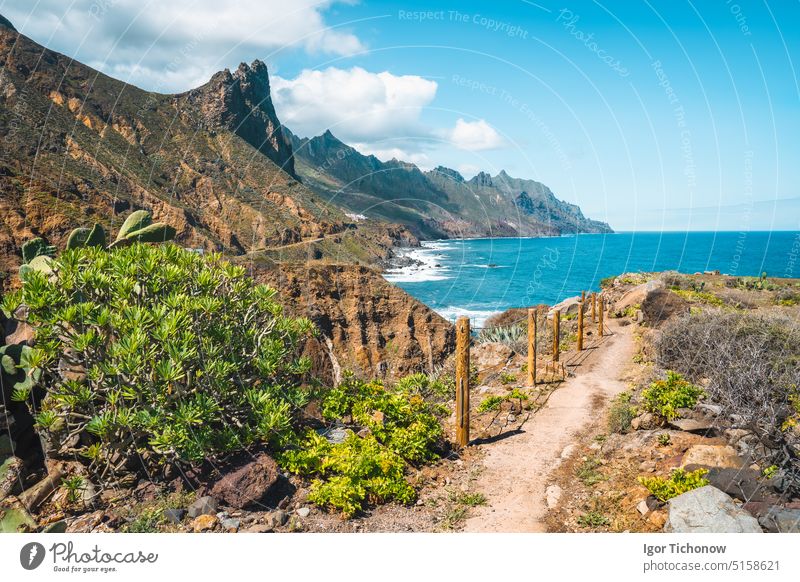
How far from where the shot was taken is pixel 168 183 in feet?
169

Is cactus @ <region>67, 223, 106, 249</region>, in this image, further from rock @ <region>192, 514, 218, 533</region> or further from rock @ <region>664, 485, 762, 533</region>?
rock @ <region>664, 485, 762, 533</region>

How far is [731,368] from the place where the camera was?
853 centimetres

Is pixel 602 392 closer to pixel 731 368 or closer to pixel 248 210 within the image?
pixel 731 368

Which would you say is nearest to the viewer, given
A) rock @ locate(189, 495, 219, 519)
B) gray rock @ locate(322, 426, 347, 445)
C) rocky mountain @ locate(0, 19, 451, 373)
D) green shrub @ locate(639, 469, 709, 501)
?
rock @ locate(189, 495, 219, 519)

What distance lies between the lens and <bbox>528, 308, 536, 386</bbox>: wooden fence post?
37.8 feet

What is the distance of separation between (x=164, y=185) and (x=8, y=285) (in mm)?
40575

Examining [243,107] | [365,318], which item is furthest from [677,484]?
[243,107]

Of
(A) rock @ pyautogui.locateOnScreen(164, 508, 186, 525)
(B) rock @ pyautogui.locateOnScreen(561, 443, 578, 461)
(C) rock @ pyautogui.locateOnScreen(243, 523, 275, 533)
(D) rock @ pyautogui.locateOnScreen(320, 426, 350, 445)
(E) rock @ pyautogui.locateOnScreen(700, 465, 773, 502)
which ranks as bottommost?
(B) rock @ pyautogui.locateOnScreen(561, 443, 578, 461)

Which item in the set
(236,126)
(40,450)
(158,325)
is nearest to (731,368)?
(158,325)

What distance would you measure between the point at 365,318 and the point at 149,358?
29.1 ft

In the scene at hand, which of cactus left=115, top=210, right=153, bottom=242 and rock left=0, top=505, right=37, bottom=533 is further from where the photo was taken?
cactus left=115, top=210, right=153, bottom=242

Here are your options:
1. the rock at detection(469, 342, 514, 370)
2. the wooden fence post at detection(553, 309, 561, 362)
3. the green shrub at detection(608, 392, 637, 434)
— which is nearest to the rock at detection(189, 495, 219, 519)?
the green shrub at detection(608, 392, 637, 434)

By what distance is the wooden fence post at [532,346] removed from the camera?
37.8 ft

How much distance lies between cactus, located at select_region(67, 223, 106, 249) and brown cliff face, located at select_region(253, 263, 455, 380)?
497 centimetres
